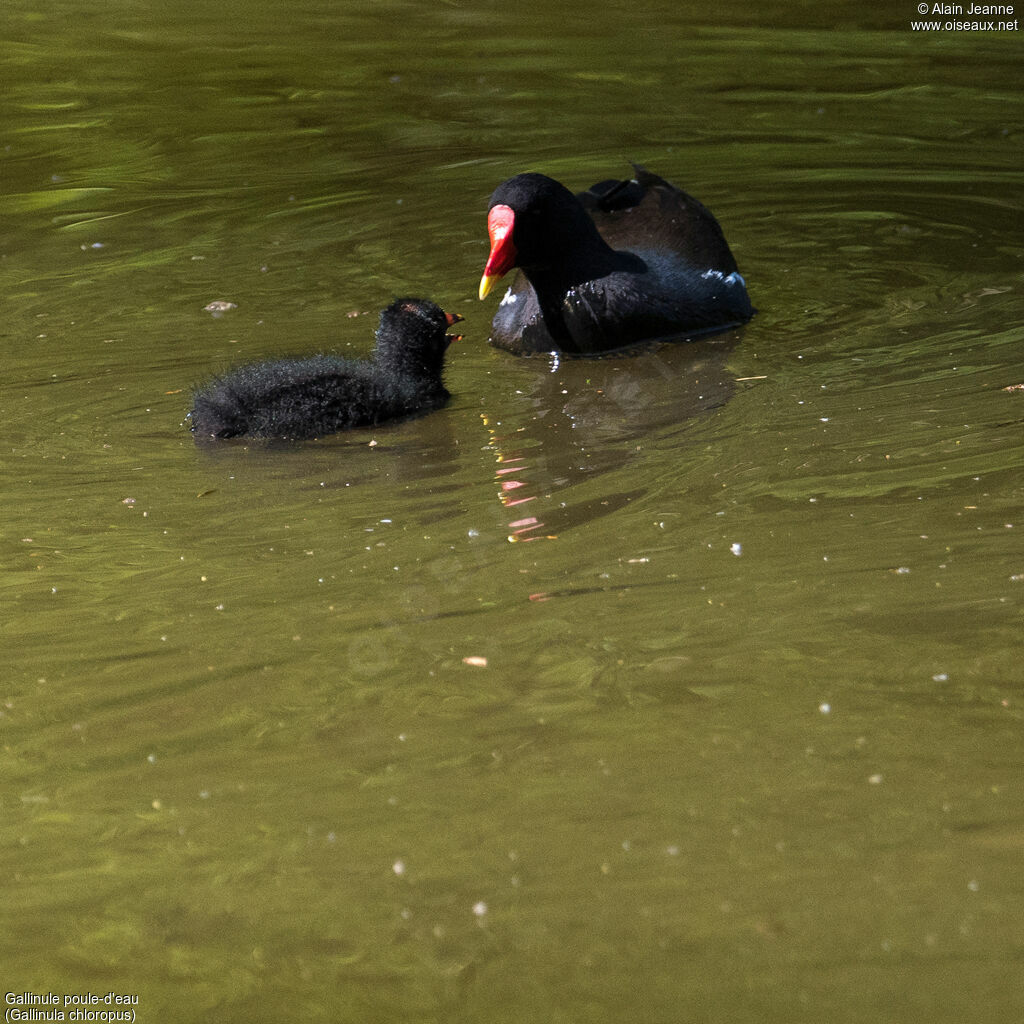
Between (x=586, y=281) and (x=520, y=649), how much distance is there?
132 inches

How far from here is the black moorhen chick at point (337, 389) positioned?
5.90 meters

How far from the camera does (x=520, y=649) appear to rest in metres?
4.02

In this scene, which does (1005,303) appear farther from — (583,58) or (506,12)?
(506,12)

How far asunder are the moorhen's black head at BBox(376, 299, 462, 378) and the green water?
Result: 251mm

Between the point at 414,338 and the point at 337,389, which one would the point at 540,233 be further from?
the point at 337,389

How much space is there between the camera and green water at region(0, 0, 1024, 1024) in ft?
9.70

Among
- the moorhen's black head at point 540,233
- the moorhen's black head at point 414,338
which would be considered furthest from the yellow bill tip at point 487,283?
the moorhen's black head at point 414,338

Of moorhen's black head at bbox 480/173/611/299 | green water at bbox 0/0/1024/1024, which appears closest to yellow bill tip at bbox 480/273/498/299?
moorhen's black head at bbox 480/173/611/299

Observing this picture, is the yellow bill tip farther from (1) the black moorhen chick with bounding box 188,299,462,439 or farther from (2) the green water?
(2) the green water

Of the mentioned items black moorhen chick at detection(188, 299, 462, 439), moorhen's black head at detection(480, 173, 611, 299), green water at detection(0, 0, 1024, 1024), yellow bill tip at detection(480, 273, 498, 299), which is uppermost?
moorhen's black head at detection(480, 173, 611, 299)

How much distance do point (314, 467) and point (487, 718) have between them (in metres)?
2.16

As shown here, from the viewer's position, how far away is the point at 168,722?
3775mm
